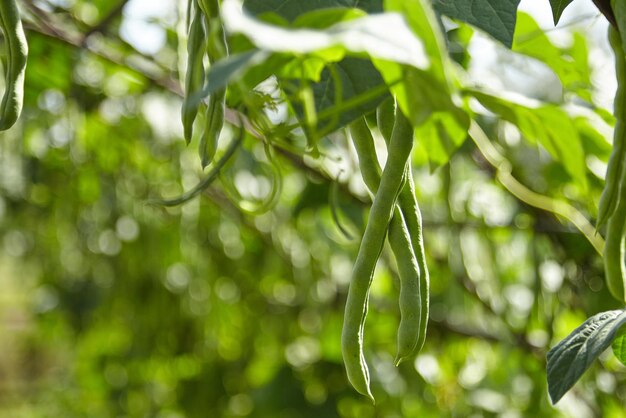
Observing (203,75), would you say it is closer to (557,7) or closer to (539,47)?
(557,7)

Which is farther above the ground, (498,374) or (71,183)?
(498,374)

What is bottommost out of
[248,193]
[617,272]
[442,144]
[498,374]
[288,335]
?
[288,335]

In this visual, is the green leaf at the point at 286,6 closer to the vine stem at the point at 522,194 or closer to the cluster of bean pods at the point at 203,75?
the cluster of bean pods at the point at 203,75

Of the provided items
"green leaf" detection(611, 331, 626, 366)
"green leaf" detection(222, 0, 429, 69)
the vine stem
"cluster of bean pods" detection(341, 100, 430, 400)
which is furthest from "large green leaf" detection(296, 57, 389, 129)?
the vine stem

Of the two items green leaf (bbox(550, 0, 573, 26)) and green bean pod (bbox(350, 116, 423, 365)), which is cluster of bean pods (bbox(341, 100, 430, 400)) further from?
green leaf (bbox(550, 0, 573, 26))

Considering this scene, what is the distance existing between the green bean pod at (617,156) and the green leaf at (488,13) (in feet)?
0.22

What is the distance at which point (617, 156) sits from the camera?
489 millimetres

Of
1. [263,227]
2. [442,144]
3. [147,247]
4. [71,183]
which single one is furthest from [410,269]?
[71,183]

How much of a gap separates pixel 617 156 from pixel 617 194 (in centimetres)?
2

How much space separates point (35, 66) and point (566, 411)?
102cm

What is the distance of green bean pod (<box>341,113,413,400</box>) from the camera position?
16.3 inches

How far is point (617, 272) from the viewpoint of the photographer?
515 millimetres

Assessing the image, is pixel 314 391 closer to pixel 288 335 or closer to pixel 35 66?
pixel 288 335

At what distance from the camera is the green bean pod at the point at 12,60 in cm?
46
